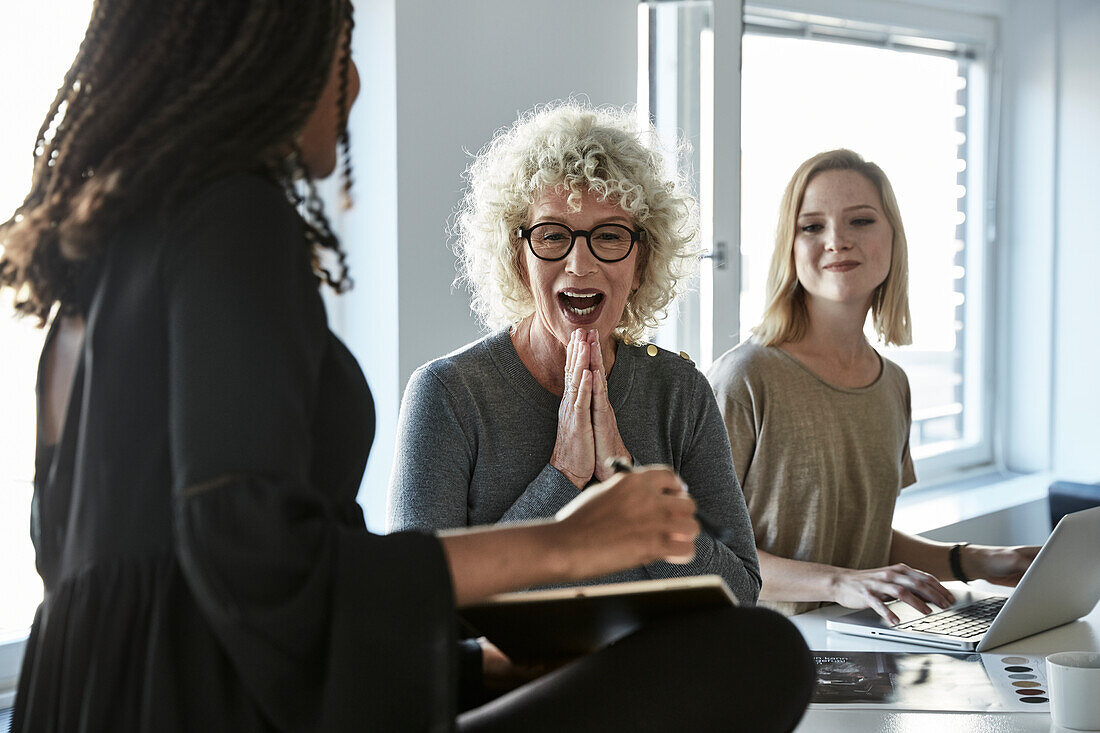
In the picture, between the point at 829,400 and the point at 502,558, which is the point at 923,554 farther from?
the point at 502,558

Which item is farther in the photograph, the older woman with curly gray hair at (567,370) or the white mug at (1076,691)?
the older woman with curly gray hair at (567,370)

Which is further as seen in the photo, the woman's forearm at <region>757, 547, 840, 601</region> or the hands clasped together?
the woman's forearm at <region>757, 547, 840, 601</region>

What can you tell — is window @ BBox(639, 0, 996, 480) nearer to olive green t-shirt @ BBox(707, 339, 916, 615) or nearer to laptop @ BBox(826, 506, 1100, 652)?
olive green t-shirt @ BBox(707, 339, 916, 615)

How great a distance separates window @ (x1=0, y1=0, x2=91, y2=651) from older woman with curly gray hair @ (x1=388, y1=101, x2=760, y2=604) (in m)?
0.84

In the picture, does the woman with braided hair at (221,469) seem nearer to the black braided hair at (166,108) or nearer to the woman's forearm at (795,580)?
the black braided hair at (166,108)

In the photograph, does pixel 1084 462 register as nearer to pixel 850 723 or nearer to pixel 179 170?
pixel 850 723

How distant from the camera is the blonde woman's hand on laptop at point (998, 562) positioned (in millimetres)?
1792

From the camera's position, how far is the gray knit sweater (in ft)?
4.91

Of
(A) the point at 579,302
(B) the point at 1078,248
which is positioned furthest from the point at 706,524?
(B) the point at 1078,248

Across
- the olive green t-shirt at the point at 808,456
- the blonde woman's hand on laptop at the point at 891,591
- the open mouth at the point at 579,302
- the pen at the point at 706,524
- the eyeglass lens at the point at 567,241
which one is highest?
the eyeglass lens at the point at 567,241

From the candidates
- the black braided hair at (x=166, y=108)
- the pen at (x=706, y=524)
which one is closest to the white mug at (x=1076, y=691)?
the pen at (x=706, y=524)

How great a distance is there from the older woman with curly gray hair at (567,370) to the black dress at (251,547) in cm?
73

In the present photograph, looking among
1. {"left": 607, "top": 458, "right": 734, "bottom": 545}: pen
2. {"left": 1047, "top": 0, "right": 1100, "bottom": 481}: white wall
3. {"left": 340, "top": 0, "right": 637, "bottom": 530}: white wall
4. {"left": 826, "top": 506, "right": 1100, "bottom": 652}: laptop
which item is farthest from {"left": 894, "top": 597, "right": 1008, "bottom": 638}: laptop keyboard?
{"left": 1047, "top": 0, "right": 1100, "bottom": 481}: white wall

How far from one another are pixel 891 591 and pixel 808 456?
1.36 ft
